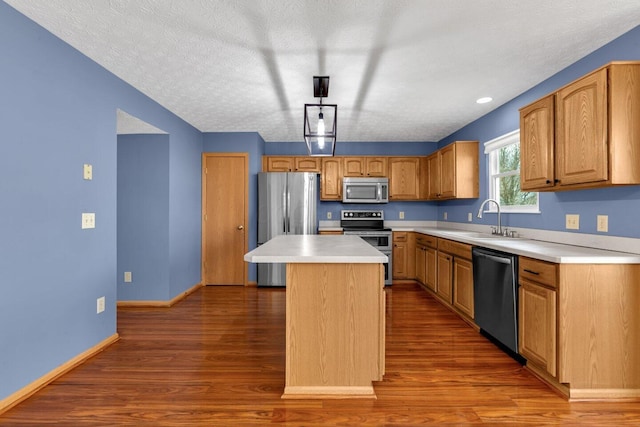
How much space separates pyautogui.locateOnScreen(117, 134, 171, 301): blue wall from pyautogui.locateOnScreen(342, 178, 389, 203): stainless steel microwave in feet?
8.94

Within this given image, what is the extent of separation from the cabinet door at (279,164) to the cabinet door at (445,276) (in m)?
2.81

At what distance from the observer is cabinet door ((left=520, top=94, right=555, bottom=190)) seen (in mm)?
2381

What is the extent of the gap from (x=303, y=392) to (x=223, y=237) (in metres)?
3.30

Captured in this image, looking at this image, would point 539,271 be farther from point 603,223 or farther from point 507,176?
point 507,176

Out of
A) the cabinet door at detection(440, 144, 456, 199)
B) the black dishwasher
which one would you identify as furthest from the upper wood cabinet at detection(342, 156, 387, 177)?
the black dishwasher

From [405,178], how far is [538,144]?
2.80m

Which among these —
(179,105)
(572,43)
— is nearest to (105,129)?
(179,105)

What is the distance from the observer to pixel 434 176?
15.9 ft

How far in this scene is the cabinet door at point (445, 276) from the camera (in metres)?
3.59

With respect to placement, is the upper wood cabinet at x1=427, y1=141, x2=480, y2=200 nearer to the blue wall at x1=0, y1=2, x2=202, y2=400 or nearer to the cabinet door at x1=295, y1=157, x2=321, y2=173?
the cabinet door at x1=295, y1=157, x2=321, y2=173

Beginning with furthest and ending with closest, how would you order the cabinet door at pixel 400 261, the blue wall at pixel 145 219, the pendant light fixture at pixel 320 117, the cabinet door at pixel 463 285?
the cabinet door at pixel 400 261 → the blue wall at pixel 145 219 → the cabinet door at pixel 463 285 → the pendant light fixture at pixel 320 117

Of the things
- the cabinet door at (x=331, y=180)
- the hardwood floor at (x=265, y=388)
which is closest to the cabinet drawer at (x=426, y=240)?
the hardwood floor at (x=265, y=388)

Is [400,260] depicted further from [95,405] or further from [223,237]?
[95,405]

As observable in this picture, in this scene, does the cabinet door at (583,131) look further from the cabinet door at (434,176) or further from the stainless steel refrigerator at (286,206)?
the stainless steel refrigerator at (286,206)
